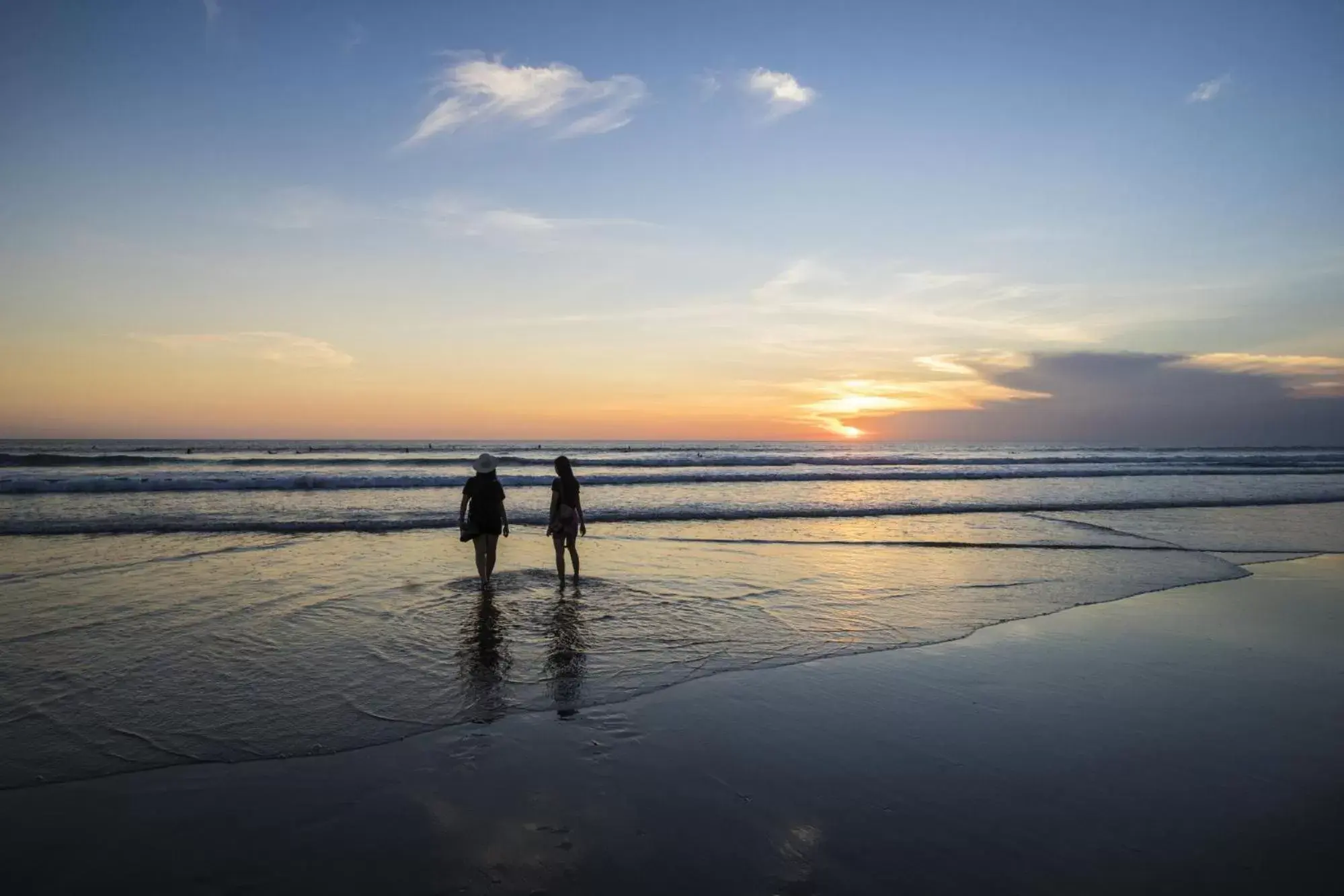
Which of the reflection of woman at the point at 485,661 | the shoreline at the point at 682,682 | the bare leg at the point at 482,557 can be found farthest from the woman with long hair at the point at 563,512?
the shoreline at the point at 682,682

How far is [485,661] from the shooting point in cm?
655

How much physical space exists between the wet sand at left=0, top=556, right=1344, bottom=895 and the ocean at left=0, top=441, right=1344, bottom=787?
2.18ft

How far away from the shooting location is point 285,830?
3.52 metres

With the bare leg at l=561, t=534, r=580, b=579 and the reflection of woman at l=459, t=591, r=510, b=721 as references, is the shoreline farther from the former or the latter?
the bare leg at l=561, t=534, r=580, b=579

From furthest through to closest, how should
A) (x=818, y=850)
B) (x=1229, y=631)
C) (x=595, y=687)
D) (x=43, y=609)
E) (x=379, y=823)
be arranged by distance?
(x=43, y=609)
(x=1229, y=631)
(x=595, y=687)
(x=379, y=823)
(x=818, y=850)

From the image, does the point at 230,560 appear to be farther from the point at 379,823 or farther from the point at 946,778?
the point at 946,778

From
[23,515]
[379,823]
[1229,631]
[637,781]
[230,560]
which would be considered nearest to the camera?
[379,823]

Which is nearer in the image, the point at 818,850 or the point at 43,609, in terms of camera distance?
the point at 818,850

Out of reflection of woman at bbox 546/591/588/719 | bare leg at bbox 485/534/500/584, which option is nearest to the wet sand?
reflection of woman at bbox 546/591/588/719

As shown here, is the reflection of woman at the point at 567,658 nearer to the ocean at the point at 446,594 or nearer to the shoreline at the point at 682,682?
the ocean at the point at 446,594

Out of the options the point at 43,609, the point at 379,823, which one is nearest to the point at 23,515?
the point at 43,609

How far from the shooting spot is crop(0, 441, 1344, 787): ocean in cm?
529

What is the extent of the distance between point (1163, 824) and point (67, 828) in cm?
604

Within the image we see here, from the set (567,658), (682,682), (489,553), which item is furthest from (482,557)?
(682,682)
